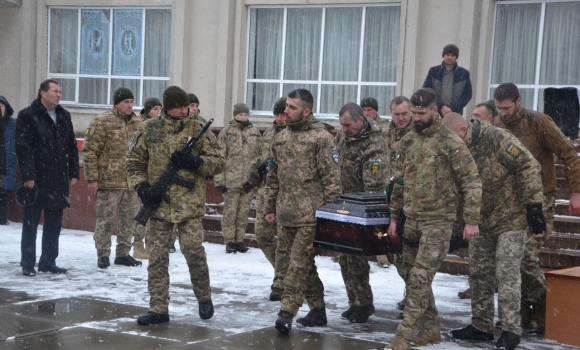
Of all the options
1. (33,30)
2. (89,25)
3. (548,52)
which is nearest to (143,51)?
(89,25)

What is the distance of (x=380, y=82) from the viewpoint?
15.8 metres

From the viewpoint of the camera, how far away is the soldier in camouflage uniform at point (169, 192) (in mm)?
7414

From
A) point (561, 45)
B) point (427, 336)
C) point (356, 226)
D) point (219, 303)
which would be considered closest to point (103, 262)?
point (219, 303)

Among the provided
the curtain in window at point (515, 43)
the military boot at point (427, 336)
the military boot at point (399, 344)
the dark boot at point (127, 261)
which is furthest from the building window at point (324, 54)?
the military boot at point (399, 344)

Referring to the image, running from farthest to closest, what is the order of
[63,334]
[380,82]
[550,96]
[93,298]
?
[380,82] → [550,96] → [93,298] → [63,334]

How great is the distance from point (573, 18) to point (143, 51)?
8.44m

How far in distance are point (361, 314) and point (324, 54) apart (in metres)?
9.18

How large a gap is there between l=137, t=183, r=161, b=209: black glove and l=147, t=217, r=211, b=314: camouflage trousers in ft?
0.56

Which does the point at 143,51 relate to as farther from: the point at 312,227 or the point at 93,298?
the point at 312,227

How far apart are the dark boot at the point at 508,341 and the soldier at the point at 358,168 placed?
55.5 inches

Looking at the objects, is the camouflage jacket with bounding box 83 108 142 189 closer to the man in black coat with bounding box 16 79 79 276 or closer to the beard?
the man in black coat with bounding box 16 79 79 276

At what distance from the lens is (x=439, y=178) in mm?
6684

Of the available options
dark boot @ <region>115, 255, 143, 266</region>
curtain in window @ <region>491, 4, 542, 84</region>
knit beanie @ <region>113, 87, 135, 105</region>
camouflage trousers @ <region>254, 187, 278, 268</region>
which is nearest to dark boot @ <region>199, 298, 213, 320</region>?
camouflage trousers @ <region>254, 187, 278, 268</region>

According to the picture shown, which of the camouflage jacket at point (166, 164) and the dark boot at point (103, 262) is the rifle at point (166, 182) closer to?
the camouflage jacket at point (166, 164)
